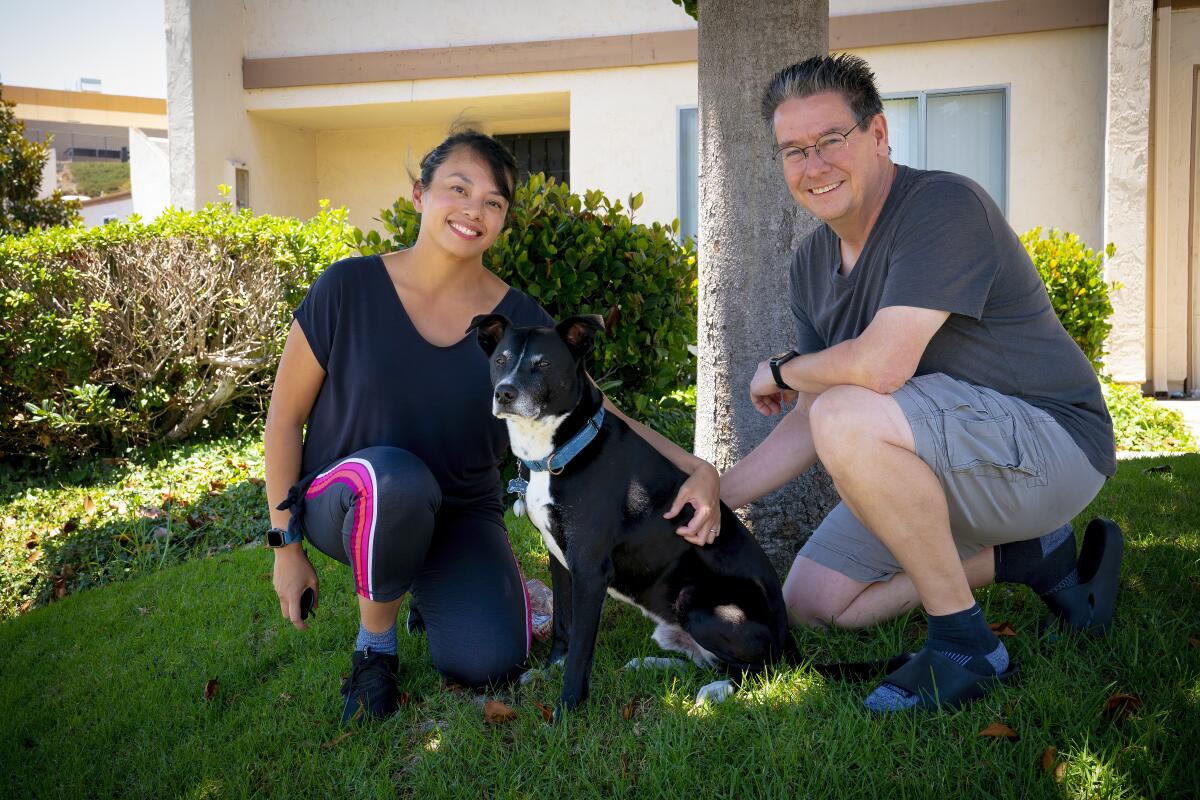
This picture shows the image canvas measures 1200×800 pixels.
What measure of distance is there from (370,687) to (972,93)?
859cm

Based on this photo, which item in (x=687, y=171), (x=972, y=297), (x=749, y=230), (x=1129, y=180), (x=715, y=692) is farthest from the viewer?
(x=687, y=171)

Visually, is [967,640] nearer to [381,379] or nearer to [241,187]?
[381,379]

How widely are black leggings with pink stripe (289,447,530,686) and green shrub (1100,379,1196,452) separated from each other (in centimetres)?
528

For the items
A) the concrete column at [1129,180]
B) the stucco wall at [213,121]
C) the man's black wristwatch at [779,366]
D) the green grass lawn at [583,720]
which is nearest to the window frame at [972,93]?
the concrete column at [1129,180]

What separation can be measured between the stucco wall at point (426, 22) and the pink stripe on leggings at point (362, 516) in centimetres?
783

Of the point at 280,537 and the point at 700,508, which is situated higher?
the point at 700,508

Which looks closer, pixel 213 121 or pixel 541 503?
pixel 541 503

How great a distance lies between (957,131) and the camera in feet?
30.2

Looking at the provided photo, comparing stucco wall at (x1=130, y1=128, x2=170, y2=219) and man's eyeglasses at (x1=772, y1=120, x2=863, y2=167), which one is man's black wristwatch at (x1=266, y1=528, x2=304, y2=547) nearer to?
man's eyeglasses at (x1=772, y1=120, x2=863, y2=167)

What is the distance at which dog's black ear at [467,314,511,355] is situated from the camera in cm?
294

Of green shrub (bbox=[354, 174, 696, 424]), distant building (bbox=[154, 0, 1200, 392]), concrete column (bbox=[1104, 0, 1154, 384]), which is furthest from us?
distant building (bbox=[154, 0, 1200, 392])

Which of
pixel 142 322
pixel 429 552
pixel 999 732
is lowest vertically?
pixel 999 732

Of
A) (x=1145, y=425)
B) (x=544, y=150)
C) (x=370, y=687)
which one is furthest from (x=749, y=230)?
(x=544, y=150)

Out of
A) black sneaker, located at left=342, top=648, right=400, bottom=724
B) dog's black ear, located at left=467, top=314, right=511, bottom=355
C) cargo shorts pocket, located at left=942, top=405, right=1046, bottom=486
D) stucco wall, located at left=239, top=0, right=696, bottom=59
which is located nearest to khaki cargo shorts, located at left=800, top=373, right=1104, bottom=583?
cargo shorts pocket, located at left=942, top=405, right=1046, bottom=486
